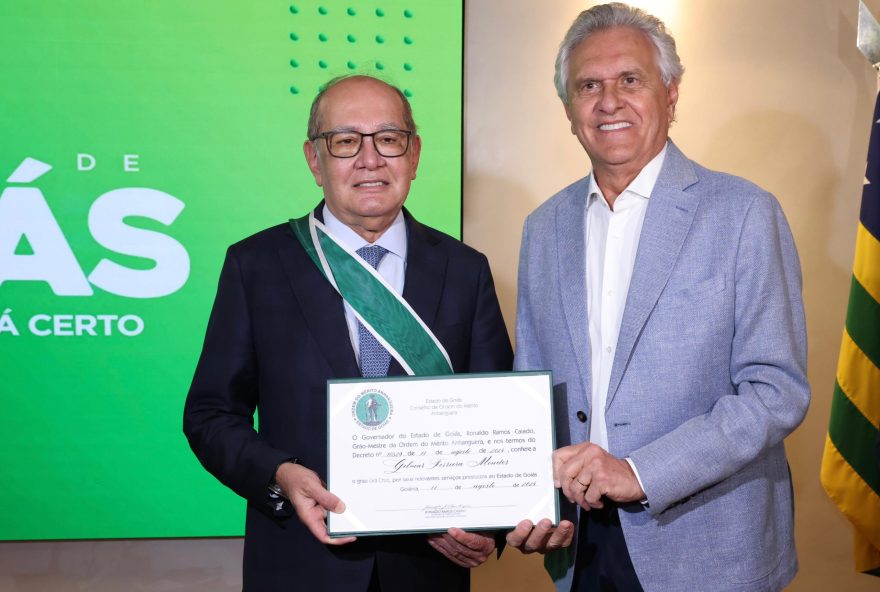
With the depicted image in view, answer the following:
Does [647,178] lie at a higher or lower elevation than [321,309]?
higher

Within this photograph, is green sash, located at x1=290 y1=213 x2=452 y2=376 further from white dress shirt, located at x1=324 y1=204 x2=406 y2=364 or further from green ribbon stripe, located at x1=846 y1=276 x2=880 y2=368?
green ribbon stripe, located at x1=846 y1=276 x2=880 y2=368

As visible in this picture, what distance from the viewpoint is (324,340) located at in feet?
6.09

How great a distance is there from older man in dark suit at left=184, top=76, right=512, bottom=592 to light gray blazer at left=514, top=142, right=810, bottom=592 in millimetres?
375

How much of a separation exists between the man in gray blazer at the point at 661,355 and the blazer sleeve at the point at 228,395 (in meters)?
0.60

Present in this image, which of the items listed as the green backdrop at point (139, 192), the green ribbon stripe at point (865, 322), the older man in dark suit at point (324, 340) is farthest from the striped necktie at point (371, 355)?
the green ribbon stripe at point (865, 322)

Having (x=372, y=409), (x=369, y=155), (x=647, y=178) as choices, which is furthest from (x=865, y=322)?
(x=372, y=409)

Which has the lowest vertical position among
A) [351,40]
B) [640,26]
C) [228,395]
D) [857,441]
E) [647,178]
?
[857,441]

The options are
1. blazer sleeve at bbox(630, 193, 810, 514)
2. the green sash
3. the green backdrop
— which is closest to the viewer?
blazer sleeve at bbox(630, 193, 810, 514)

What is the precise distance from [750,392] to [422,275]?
76cm

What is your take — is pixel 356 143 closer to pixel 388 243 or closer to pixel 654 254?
pixel 388 243

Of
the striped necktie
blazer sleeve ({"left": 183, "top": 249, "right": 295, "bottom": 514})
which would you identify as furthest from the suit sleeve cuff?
blazer sleeve ({"left": 183, "top": 249, "right": 295, "bottom": 514})

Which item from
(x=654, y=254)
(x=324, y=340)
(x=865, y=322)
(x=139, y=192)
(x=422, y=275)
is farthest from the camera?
(x=139, y=192)

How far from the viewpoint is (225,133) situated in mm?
3314

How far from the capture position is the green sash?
185 centimetres
